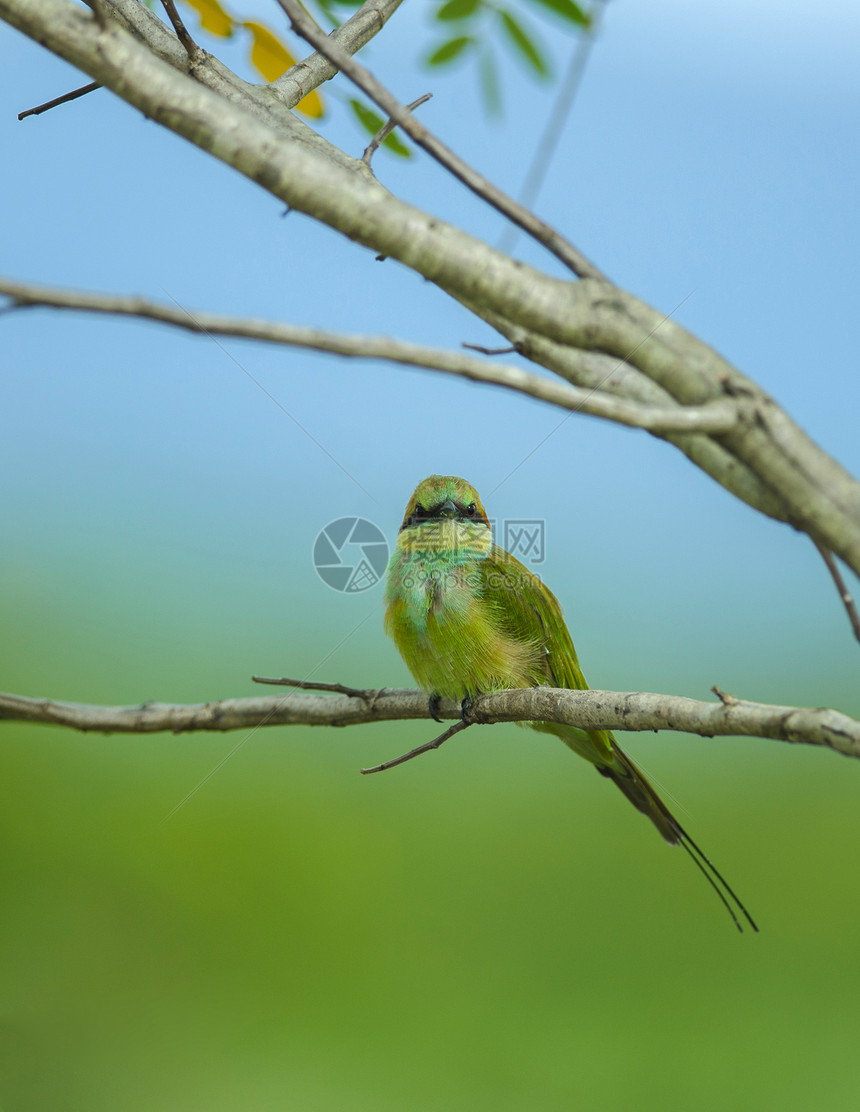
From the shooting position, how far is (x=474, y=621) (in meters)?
2.20

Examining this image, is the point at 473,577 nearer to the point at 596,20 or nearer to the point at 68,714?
the point at 68,714

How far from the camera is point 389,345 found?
0.68m

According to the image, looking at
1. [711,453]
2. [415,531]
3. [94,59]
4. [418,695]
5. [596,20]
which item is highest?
[596,20]

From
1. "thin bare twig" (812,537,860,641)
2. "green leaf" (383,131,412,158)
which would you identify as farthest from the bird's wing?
"thin bare twig" (812,537,860,641)

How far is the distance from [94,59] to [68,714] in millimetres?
1412

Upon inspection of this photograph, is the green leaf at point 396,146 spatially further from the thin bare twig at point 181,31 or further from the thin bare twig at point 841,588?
the thin bare twig at point 841,588

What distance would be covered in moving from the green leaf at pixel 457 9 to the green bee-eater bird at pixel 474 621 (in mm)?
1079

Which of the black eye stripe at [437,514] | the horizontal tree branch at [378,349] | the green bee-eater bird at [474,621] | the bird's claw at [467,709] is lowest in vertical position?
the horizontal tree branch at [378,349]

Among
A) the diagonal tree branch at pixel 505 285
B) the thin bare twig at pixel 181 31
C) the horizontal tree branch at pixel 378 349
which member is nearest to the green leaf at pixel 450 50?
the thin bare twig at pixel 181 31

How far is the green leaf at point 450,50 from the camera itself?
178 centimetres

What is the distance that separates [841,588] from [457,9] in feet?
4.85

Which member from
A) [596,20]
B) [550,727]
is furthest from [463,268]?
[550,727]

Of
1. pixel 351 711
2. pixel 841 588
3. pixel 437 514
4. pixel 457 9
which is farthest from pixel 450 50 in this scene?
pixel 841 588

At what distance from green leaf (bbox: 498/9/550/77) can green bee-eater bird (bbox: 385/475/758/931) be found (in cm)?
103
